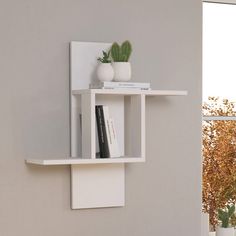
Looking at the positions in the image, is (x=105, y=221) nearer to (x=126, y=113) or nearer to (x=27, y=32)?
(x=126, y=113)

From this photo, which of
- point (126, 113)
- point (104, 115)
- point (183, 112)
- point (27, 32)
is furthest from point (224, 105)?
point (27, 32)

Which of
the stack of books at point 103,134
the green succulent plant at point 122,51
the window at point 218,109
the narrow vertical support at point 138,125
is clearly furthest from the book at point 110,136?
the window at point 218,109

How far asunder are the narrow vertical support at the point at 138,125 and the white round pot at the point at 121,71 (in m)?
0.11

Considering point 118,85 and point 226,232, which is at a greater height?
point 118,85

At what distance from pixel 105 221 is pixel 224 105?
106 cm

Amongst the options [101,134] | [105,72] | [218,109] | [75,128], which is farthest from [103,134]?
[218,109]

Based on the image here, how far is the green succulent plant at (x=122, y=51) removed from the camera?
2.96m

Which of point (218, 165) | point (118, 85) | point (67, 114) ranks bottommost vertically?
point (218, 165)

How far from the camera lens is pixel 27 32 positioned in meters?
2.92

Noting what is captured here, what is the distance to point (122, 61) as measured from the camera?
2.97 m

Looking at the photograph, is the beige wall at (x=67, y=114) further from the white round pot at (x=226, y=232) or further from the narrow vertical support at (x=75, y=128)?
the white round pot at (x=226, y=232)

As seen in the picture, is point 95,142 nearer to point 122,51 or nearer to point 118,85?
point 118,85

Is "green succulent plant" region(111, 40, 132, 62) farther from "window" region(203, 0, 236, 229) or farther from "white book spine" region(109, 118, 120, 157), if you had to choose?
"window" region(203, 0, 236, 229)

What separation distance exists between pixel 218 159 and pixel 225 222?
35 centimetres
